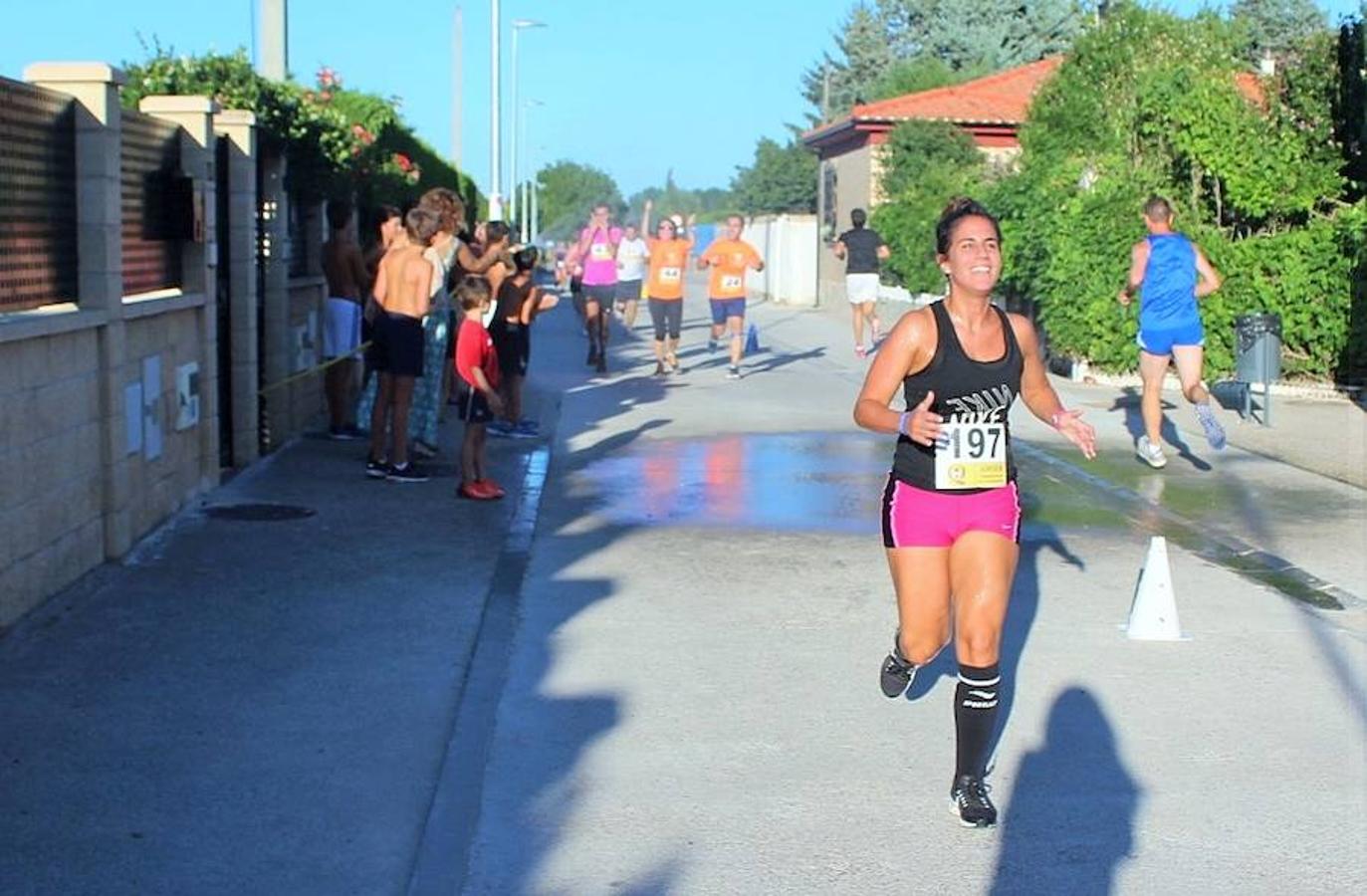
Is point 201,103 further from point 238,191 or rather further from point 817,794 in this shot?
point 817,794

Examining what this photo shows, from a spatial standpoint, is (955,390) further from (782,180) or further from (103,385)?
(782,180)

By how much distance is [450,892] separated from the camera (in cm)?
511

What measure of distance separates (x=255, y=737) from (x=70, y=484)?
2.77 metres

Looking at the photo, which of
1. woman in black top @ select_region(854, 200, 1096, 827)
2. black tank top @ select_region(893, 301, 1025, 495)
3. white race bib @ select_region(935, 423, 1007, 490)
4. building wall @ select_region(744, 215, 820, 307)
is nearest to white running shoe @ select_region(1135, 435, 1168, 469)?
woman in black top @ select_region(854, 200, 1096, 827)

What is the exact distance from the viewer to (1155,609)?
26.9ft

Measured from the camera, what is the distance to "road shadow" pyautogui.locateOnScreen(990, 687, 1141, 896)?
208 inches

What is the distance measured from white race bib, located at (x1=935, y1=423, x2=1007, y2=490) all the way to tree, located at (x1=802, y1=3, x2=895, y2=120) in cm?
7877

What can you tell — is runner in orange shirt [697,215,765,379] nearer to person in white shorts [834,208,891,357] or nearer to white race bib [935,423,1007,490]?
→ person in white shorts [834,208,891,357]

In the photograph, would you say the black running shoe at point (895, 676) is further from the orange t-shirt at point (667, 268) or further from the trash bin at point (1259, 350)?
the orange t-shirt at point (667, 268)

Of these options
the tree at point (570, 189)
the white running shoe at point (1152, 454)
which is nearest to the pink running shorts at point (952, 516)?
the white running shoe at point (1152, 454)

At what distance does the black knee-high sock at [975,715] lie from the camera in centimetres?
579

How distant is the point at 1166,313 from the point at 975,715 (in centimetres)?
824

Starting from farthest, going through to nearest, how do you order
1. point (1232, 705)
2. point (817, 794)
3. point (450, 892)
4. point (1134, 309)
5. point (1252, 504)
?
point (1134, 309) → point (1252, 504) → point (1232, 705) → point (817, 794) → point (450, 892)

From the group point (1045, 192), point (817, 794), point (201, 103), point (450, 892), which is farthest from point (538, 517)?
point (1045, 192)
